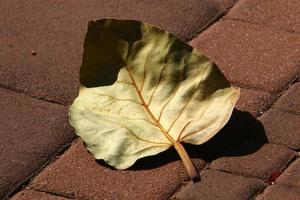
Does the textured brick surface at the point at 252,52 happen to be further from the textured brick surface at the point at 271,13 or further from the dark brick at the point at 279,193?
the dark brick at the point at 279,193

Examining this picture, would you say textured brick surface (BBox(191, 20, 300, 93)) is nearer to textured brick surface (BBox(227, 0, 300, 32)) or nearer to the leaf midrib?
textured brick surface (BBox(227, 0, 300, 32))

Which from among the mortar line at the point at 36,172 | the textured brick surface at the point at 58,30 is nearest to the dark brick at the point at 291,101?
the textured brick surface at the point at 58,30

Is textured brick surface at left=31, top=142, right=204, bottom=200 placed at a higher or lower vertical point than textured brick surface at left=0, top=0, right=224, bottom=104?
lower

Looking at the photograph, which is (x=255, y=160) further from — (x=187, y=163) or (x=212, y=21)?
(x=212, y=21)

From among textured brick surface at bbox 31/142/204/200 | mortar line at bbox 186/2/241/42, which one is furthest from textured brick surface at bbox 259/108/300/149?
mortar line at bbox 186/2/241/42

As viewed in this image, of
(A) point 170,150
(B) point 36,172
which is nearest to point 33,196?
(B) point 36,172

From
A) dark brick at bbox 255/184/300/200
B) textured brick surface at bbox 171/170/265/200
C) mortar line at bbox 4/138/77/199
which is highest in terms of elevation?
mortar line at bbox 4/138/77/199
